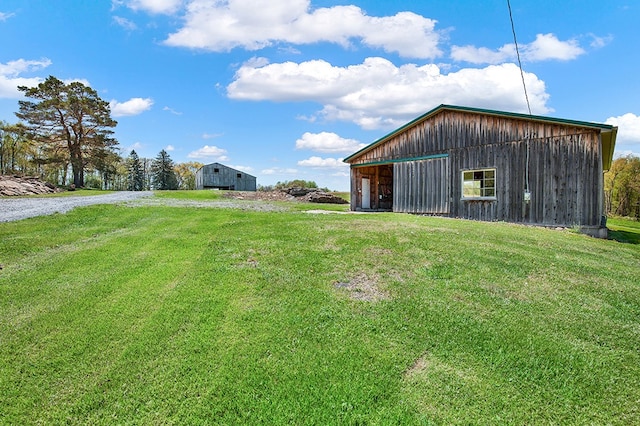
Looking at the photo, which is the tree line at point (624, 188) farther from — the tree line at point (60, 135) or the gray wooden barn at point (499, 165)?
the tree line at point (60, 135)

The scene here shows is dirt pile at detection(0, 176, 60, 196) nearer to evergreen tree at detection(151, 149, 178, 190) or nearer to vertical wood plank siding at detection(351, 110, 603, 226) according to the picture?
vertical wood plank siding at detection(351, 110, 603, 226)

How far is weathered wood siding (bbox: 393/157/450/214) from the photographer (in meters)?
15.6

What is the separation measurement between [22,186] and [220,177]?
2617 cm

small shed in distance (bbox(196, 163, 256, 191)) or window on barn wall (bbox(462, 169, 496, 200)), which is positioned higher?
small shed in distance (bbox(196, 163, 256, 191))

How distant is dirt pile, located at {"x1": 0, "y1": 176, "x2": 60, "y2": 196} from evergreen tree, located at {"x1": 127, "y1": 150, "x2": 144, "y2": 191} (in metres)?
35.7

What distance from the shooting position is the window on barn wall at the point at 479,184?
14.2 metres

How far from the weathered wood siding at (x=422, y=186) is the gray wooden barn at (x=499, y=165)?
0.15ft

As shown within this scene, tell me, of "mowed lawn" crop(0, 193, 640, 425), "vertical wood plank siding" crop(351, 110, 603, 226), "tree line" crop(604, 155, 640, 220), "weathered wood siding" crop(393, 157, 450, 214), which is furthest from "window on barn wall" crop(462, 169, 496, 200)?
"tree line" crop(604, 155, 640, 220)

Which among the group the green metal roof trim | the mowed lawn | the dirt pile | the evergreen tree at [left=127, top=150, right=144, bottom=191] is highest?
the evergreen tree at [left=127, top=150, right=144, bottom=191]

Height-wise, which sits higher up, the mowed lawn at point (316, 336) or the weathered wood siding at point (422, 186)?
the weathered wood siding at point (422, 186)

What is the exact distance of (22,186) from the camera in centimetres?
2438

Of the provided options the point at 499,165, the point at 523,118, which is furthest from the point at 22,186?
the point at 523,118

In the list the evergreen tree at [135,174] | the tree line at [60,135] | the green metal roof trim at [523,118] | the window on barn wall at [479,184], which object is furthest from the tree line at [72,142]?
the window on barn wall at [479,184]

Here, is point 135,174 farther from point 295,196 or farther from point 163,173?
point 295,196
